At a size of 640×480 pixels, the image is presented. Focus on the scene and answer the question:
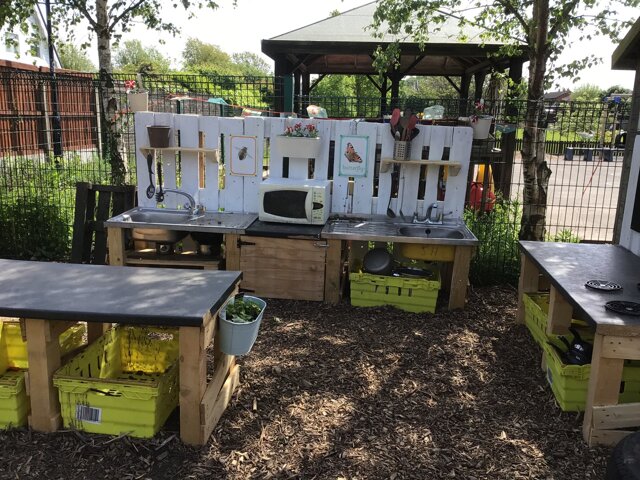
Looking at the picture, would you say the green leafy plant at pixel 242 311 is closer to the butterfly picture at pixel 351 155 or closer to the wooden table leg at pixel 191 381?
the wooden table leg at pixel 191 381

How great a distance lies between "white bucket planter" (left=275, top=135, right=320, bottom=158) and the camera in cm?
566

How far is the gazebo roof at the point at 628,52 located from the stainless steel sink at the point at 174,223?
3737 millimetres

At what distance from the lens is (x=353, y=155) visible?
584 cm

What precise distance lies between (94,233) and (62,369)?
11.1 ft

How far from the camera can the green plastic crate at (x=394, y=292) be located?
5.20 meters

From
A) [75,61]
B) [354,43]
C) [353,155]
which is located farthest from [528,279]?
[75,61]

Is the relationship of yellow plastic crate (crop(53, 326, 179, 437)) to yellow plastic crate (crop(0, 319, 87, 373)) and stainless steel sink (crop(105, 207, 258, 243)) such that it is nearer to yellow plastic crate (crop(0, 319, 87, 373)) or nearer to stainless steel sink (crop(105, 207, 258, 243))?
yellow plastic crate (crop(0, 319, 87, 373))

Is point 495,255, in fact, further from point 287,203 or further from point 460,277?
point 287,203

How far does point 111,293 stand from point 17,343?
0.95 m

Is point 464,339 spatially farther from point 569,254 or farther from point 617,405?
point 617,405

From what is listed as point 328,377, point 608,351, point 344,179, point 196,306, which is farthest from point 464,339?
point 196,306

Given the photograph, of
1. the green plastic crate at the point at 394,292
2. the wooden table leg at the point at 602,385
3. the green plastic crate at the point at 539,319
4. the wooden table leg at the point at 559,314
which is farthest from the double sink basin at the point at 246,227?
the wooden table leg at the point at 602,385

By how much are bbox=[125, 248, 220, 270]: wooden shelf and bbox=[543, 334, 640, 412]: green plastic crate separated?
3.26 m

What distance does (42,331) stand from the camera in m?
2.95
